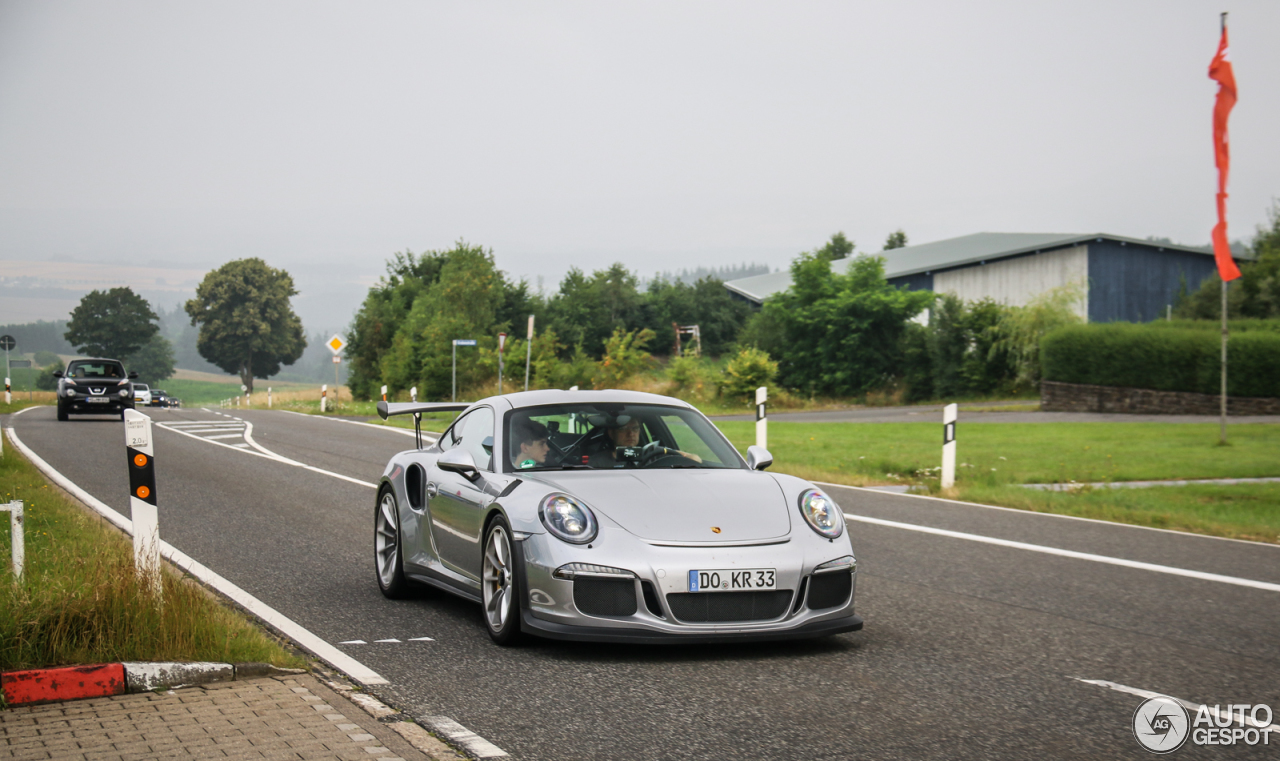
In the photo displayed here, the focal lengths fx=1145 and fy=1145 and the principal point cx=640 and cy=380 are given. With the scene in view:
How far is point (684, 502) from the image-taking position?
19.0 ft

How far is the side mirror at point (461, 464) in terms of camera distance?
250 inches

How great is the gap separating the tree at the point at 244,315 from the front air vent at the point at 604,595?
106100 mm

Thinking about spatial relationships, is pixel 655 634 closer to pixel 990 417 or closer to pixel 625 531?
pixel 625 531

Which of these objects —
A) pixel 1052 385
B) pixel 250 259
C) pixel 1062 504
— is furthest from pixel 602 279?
pixel 1062 504

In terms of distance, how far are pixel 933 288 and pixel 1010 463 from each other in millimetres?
39585

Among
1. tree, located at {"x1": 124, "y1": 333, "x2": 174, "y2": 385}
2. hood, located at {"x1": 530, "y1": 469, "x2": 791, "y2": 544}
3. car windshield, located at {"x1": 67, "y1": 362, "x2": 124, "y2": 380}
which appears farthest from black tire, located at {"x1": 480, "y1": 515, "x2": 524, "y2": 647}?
tree, located at {"x1": 124, "y1": 333, "x2": 174, "y2": 385}

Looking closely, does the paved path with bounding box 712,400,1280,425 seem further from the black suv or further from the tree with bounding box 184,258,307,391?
the tree with bounding box 184,258,307,391

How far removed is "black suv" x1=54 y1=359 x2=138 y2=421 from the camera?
2948 cm

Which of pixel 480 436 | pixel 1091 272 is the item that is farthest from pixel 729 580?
pixel 1091 272

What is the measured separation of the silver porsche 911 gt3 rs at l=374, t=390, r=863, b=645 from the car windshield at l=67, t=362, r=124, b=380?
1036 inches

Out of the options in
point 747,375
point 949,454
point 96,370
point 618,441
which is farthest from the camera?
point 747,375

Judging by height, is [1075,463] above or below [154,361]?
below

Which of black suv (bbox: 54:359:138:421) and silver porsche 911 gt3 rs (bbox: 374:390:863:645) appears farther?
black suv (bbox: 54:359:138:421)

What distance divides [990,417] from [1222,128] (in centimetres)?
1114
